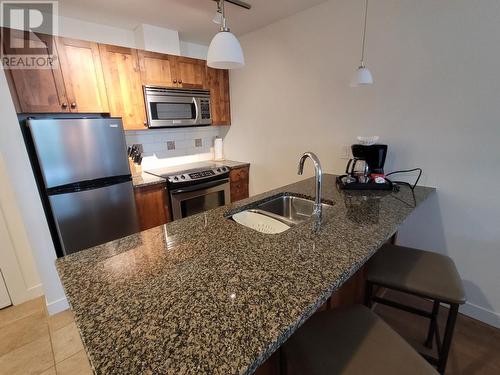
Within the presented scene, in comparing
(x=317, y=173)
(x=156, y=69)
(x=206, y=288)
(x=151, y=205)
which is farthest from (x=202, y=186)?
(x=206, y=288)

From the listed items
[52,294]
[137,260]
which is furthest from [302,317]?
[52,294]

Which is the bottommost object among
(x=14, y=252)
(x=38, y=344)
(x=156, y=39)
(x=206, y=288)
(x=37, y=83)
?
(x=38, y=344)

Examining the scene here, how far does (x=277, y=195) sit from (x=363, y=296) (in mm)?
850

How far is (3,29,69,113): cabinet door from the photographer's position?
1.78 meters

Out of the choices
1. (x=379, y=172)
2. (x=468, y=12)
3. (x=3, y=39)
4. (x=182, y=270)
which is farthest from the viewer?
(x=379, y=172)

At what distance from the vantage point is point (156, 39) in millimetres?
2498

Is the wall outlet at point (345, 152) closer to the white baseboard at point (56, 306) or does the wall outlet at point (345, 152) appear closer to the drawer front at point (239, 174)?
the drawer front at point (239, 174)

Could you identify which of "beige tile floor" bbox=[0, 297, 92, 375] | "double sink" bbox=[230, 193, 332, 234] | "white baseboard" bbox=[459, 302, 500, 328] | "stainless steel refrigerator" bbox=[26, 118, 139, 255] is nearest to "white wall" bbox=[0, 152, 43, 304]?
"beige tile floor" bbox=[0, 297, 92, 375]

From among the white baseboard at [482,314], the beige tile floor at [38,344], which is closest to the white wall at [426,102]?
the white baseboard at [482,314]

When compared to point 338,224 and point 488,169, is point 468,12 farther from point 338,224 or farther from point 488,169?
point 338,224

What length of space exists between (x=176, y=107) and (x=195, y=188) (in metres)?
0.93

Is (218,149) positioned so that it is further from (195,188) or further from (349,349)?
(349,349)

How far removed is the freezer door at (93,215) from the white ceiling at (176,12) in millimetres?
1515

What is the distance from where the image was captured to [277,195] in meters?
1.76
